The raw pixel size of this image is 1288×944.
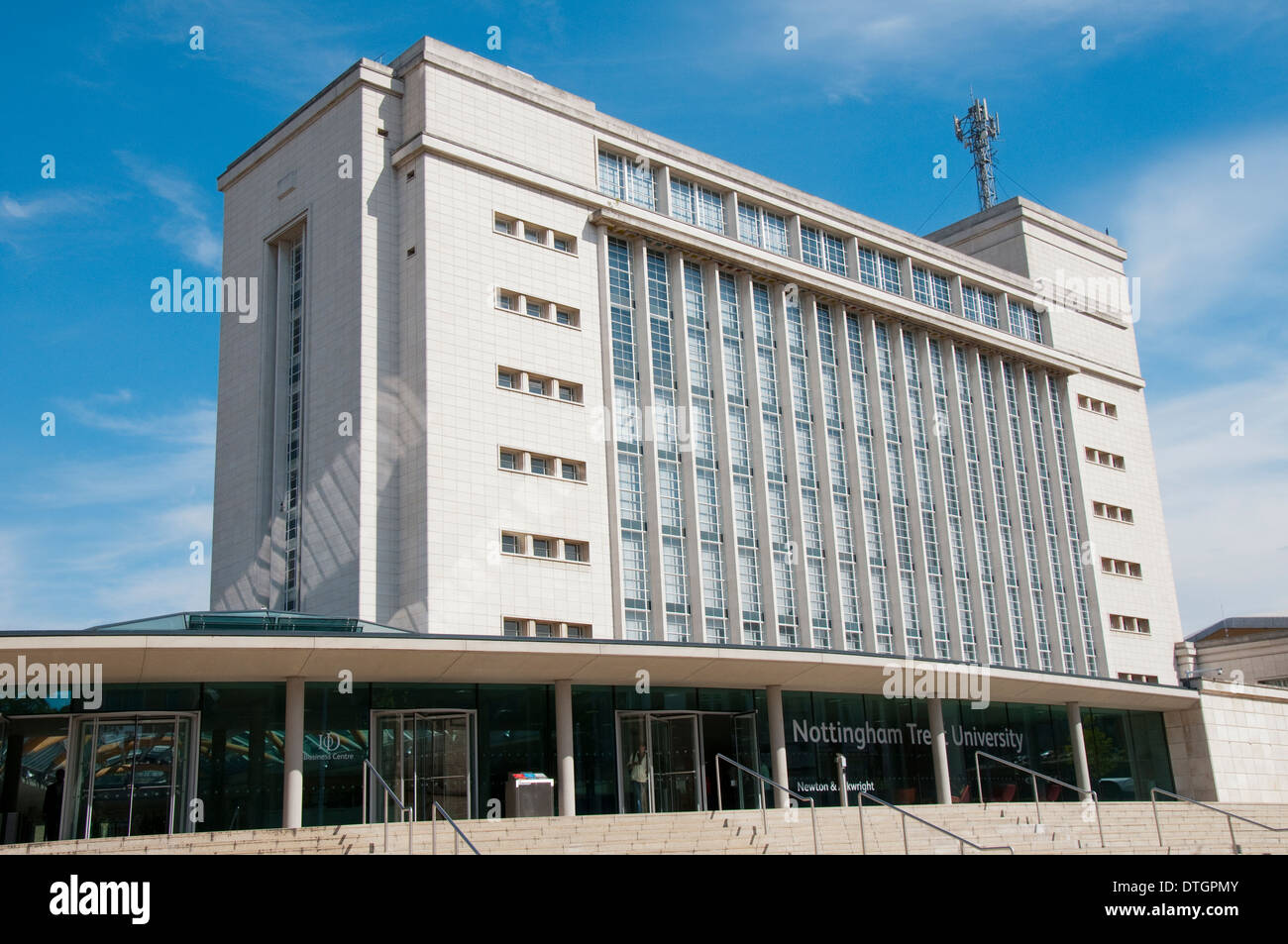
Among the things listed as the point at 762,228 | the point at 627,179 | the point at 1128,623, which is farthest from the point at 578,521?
the point at 1128,623

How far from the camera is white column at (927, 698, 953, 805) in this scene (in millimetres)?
31875

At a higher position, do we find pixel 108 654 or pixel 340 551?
pixel 340 551

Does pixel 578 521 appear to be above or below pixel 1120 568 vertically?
below

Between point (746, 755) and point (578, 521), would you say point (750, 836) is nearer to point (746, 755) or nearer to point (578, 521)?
point (746, 755)

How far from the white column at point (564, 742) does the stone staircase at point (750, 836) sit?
352 centimetres

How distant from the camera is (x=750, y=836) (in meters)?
21.1

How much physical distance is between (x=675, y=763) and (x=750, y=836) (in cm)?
A: 777

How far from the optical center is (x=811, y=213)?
4244 cm

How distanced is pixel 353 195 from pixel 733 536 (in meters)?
14.3

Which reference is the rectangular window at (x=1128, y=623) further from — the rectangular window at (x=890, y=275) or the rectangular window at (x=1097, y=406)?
the rectangular window at (x=890, y=275)

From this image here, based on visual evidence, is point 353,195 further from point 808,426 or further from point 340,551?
point 808,426

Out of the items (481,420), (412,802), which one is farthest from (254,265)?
(412,802)

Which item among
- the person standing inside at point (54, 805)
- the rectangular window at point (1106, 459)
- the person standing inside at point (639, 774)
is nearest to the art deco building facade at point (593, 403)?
the person standing inside at point (639, 774)

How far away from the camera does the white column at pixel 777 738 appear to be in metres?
27.9
